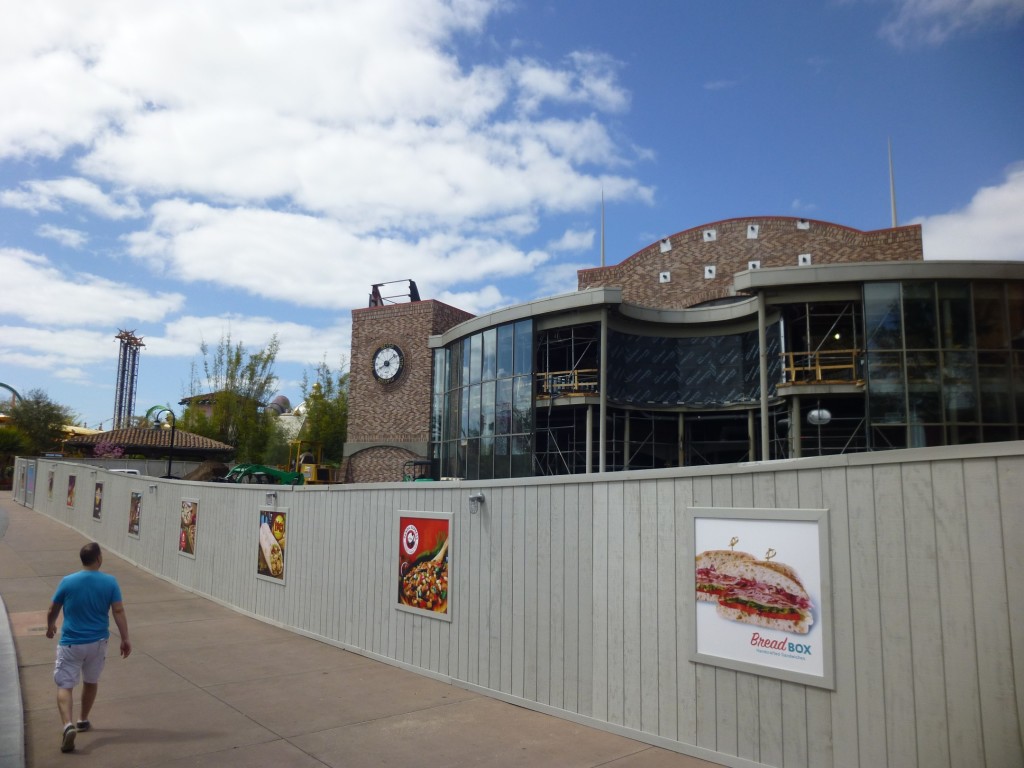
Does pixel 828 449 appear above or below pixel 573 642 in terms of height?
Answer: above

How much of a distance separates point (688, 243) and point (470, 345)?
1114 cm

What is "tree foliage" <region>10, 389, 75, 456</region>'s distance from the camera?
5050 cm

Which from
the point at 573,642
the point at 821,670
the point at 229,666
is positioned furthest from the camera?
the point at 229,666

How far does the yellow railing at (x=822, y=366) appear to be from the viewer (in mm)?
21000

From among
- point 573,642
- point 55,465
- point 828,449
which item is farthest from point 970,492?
point 55,465

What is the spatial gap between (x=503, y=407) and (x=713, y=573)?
20.1m

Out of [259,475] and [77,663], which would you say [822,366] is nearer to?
[77,663]

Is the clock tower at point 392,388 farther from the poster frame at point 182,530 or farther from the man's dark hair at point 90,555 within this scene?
the man's dark hair at point 90,555

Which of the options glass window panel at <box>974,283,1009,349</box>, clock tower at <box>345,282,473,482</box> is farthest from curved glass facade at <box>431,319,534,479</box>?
glass window panel at <box>974,283,1009,349</box>

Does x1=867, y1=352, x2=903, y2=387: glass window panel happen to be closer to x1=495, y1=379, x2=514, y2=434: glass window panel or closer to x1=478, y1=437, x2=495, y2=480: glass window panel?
x1=495, y1=379, x2=514, y2=434: glass window panel

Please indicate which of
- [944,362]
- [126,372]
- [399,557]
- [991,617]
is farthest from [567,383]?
[126,372]

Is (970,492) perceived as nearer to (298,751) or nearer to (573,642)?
(573,642)

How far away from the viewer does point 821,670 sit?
552cm

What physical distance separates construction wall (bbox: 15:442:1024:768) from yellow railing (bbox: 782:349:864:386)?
15196 millimetres
